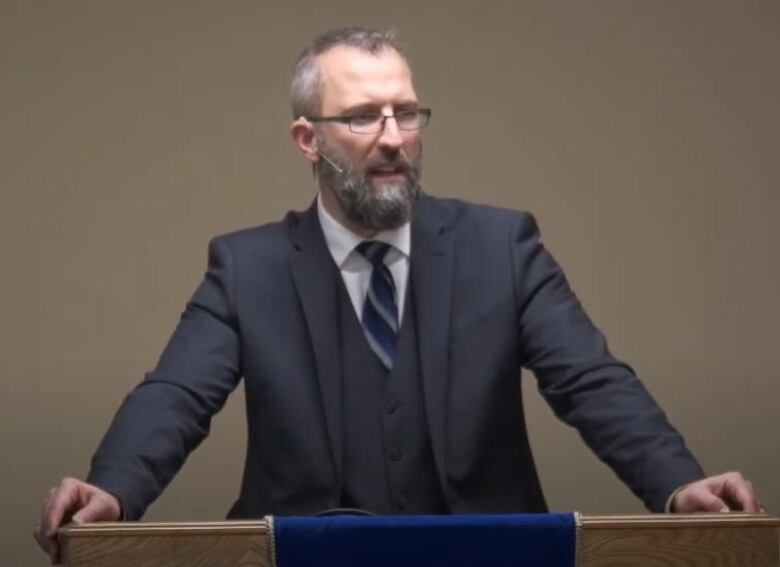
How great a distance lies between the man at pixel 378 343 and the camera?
115 inches

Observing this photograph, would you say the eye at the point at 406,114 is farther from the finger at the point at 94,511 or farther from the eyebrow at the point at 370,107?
the finger at the point at 94,511

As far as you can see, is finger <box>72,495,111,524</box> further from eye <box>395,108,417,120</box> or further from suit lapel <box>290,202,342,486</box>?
eye <box>395,108,417,120</box>

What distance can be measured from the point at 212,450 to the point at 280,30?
853mm

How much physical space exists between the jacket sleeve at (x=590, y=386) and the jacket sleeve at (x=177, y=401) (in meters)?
0.44

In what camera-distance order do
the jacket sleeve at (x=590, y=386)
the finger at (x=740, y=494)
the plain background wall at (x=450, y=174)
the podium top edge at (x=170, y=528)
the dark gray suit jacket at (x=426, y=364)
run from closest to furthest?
1. the podium top edge at (x=170, y=528)
2. the finger at (x=740, y=494)
3. the jacket sleeve at (x=590, y=386)
4. the dark gray suit jacket at (x=426, y=364)
5. the plain background wall at (x=450, y=174)

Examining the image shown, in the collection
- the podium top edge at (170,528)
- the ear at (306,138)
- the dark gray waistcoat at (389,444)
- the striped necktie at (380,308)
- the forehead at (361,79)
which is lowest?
the dark gray waistcoat at (389,444)

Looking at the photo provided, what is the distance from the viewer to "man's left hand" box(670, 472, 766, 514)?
2.52 m

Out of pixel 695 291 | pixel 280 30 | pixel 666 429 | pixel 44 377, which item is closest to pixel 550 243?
pixel 695 291

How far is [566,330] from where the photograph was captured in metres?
2.93

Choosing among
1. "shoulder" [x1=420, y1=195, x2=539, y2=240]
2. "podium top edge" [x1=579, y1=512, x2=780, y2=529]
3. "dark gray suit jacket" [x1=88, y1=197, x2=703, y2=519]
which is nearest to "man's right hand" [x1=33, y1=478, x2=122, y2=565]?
"dark gray suit jacket" [x1=88, y1=197, x2=703, y2=519]

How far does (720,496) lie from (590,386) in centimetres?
36

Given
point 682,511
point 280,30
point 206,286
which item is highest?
point 280,30

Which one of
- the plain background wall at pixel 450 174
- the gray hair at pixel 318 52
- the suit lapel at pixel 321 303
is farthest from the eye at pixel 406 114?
Result: the plain background wall at pixel 450 174

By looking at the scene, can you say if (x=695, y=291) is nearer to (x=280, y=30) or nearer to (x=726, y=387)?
(x=726, y=387)
